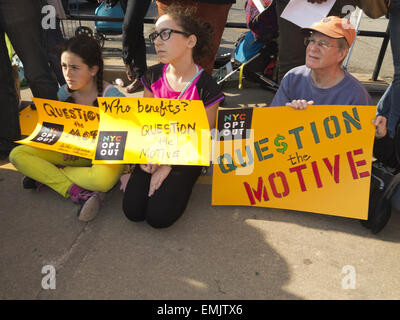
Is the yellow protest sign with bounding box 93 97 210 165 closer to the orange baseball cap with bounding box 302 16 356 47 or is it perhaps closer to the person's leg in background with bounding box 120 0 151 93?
the orange baseball cap with bounding box 302 16 356 47

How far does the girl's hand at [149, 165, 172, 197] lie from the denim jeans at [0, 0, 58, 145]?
3.45 ft

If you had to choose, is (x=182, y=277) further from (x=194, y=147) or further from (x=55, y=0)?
(x=55, y=0)

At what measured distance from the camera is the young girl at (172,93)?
201 cm

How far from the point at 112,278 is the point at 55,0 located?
2.45 meters

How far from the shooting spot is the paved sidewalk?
1637 millimetres

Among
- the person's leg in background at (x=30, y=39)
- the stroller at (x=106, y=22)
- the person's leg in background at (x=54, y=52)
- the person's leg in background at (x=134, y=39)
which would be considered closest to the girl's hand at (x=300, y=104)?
the person's leg in background at (x=30, y=39)

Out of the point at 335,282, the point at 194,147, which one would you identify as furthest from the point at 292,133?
the point at 335,282

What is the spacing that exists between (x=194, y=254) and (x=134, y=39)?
2.41 meters

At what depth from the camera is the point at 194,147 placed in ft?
6.47

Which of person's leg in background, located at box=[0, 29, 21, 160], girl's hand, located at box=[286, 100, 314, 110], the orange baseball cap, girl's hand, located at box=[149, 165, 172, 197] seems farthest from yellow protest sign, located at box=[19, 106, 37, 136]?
the orange baseball cap

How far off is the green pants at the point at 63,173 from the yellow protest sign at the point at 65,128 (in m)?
0.09

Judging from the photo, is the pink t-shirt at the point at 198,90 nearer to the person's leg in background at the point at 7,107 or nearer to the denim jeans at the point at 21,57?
the denim jeans at the point at 21,57

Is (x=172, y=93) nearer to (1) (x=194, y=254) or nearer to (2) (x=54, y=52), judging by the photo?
(1) (x=194, y=254)

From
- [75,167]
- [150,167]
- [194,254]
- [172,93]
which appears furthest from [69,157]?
[194,254]
